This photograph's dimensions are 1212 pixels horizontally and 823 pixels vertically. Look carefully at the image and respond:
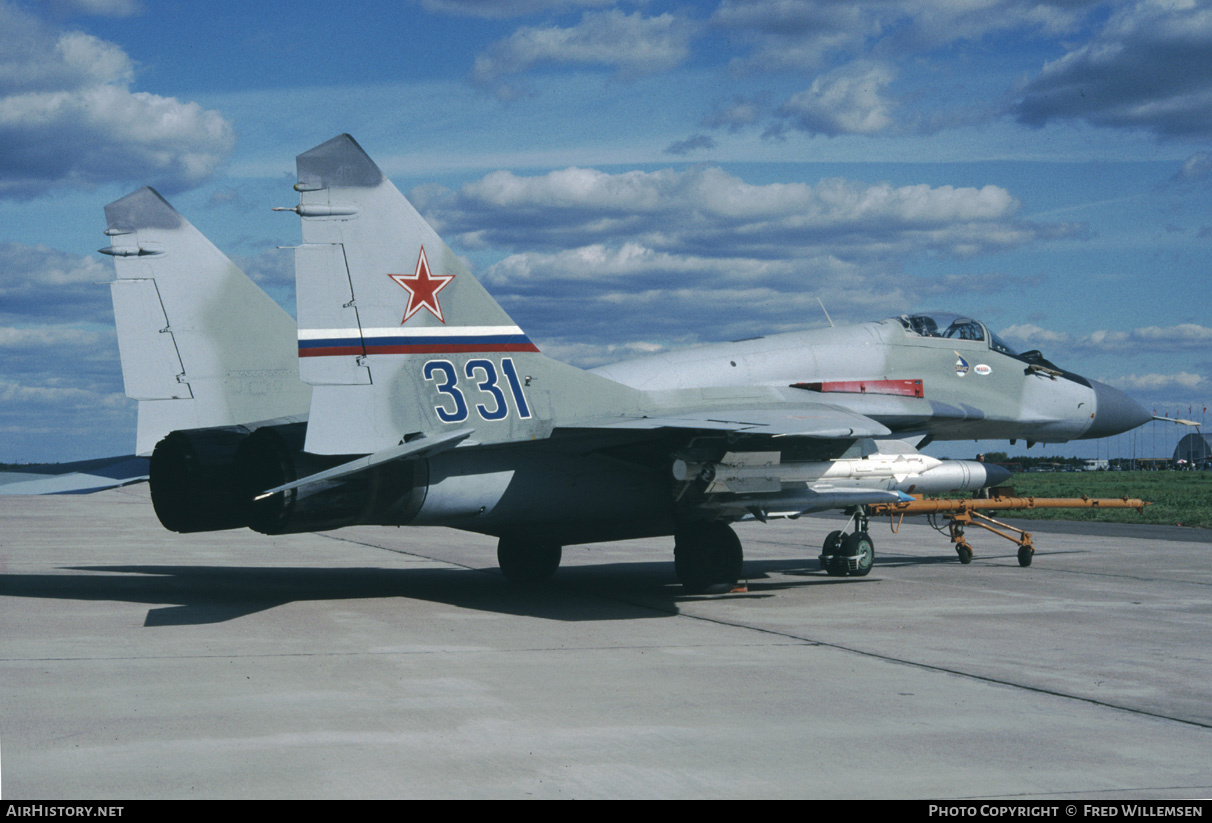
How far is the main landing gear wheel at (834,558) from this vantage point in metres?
15.5

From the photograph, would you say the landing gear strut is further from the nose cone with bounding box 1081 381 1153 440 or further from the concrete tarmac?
the nose cone with bounding box 1081 381 1153 440

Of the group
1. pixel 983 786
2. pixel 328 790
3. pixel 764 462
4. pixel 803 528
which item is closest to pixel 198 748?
pixel 328 790

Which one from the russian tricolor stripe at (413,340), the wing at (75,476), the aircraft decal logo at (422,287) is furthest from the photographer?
the wing at (75,476)

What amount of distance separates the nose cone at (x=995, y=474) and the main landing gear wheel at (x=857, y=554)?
2786 millimetres

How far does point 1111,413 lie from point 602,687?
40.0 feet

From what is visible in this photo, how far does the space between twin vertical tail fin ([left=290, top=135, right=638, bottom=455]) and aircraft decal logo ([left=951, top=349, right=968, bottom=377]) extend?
679 centimetres

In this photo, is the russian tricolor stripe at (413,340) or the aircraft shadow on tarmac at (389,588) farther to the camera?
the aircraft shadow on tarmac at (389,588)

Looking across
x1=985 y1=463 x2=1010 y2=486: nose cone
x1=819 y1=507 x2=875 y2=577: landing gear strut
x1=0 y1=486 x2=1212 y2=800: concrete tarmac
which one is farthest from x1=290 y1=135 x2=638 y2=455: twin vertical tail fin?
x1=985 y1=463 x2=1010 y2=486: nose cone

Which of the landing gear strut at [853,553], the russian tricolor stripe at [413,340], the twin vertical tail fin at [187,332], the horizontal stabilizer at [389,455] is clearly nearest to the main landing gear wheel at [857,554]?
the landing gear strut at [853,553]

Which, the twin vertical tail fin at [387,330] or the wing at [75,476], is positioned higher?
the twin vertical tail fin at [387,330]

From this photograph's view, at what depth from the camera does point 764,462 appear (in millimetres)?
12156

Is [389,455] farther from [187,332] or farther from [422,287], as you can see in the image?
[187,332]

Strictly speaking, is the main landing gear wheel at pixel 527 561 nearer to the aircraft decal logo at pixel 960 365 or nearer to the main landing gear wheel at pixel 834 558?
the main landing gear wheel at pixel 834 558

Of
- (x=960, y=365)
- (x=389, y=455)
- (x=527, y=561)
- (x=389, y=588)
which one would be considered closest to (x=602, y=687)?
(x=389, y=455)
